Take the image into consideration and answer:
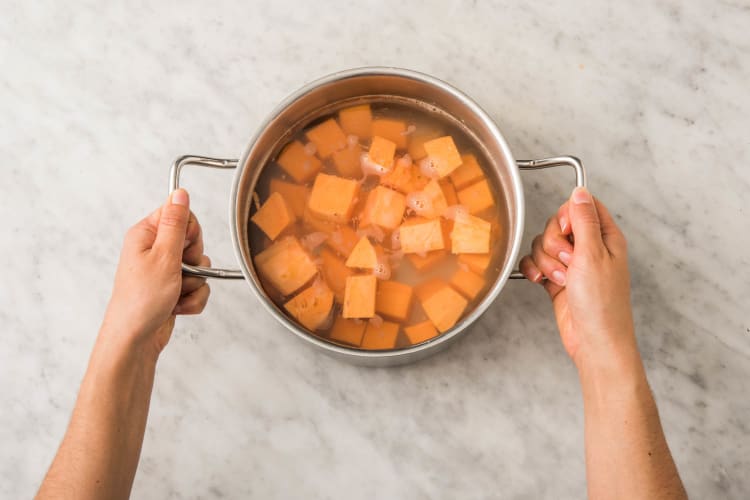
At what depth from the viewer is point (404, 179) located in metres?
1.09

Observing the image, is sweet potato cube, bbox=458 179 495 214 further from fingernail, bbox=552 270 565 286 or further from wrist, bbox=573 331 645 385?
wrist, bbox=573 331 645 385

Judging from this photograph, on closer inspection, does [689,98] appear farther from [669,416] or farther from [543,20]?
[669,416]

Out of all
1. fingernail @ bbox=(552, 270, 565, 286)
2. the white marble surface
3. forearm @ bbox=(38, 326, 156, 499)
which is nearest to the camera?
forearm @ bbox=(38, 326, 156, 499)

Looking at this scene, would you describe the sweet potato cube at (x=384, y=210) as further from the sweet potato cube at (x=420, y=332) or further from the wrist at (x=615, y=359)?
the wrist at (x=615, y=359)

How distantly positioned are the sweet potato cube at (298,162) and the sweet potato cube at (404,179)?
119 millimetres

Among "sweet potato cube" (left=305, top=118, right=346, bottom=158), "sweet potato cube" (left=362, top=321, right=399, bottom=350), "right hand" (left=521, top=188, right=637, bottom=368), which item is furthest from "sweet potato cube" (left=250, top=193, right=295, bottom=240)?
"right hand" (left=521, top=188, right=637, bottom=368)

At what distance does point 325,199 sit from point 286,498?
1.74ft

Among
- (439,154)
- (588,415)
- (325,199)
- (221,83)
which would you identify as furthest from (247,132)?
(588,415)

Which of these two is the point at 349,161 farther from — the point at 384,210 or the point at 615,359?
the point at 615,359

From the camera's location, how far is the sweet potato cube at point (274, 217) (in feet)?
3.54

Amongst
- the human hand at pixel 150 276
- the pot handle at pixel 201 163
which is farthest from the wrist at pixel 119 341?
the pot handle at pixel 201 163

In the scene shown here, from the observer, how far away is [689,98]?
128 cm

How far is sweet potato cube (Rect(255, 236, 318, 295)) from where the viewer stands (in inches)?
41.6

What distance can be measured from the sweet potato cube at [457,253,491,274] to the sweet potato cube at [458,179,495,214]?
0.25ft
